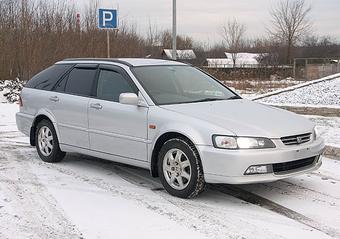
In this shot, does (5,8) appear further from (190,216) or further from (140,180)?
(190,216)

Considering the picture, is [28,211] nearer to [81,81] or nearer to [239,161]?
[239,161]

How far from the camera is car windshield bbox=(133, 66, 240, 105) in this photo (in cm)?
604

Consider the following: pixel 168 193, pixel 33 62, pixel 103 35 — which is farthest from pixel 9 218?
pixel 103 35

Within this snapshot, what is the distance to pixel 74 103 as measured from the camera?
681cm

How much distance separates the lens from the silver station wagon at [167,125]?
199 inches

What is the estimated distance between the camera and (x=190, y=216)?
4.80 meters

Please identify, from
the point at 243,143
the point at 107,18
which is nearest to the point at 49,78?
the point at 243,143

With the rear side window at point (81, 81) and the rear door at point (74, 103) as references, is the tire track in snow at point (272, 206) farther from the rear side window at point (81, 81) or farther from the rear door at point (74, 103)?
the rear side window at point (81, 81)

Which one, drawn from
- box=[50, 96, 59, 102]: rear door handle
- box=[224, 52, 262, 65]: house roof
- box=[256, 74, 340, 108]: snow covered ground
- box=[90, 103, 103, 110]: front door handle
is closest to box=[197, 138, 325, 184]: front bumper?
box=[90, 103, 103, 110]: front door handle

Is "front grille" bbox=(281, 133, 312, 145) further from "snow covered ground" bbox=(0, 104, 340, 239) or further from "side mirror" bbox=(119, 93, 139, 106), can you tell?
"side mirror" bbox=(119, 93, 139, 106)

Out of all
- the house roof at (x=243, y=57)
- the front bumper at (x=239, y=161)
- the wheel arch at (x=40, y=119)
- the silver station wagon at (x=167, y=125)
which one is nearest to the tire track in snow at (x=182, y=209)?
the silver station wagon at (x=167, y=125)

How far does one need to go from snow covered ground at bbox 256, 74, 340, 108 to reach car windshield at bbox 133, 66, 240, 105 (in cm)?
662

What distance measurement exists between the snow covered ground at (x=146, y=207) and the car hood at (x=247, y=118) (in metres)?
0.81

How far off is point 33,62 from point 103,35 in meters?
5.02
